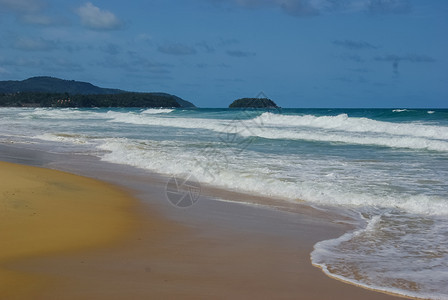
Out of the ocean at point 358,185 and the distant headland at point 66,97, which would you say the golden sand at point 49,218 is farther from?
the distant headland at point 66,97

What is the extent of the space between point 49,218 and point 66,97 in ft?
376

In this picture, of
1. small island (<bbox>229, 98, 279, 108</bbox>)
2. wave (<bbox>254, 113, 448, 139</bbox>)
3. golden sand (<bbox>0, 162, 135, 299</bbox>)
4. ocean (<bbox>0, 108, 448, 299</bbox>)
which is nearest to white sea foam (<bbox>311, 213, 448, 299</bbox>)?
ocean (<bbox>0, 108, 448, 299</bbox>)

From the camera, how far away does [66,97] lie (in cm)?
11419

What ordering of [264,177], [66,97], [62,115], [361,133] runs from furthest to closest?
[66,97], [62,115], [361,133], [264,177]

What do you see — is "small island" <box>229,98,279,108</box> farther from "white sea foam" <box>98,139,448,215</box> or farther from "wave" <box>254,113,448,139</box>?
"white sea foam" <box>98,139,448,215</box>

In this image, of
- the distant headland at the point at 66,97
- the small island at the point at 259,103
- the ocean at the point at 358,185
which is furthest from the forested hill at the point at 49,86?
the ocean at the point at 358,185

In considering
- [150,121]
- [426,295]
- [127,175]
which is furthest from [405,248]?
A: [150,121]

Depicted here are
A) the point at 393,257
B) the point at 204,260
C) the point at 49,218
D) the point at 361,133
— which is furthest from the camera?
the point at 361,133

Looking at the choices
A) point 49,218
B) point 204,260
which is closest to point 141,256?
point 204,260

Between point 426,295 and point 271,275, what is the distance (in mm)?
1375

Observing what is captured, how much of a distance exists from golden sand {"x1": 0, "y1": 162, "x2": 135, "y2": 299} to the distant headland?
10740 cm

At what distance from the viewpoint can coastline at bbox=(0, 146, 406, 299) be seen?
404 cm

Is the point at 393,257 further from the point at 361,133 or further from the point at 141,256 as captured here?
the point at 361,133

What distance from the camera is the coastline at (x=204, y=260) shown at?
4.04 meters
